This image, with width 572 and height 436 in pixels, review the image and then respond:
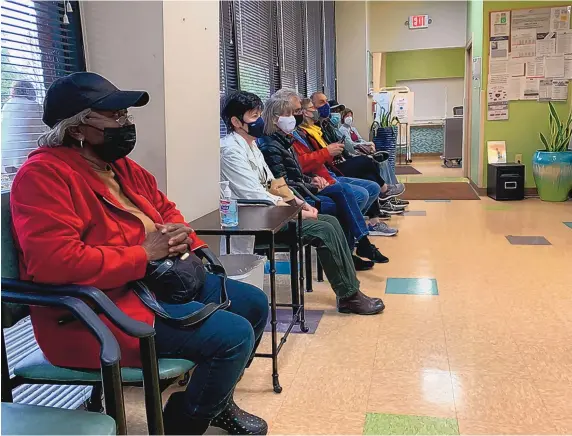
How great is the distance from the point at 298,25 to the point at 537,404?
5281 mm

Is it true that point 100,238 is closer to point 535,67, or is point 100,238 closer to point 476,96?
point 535,67

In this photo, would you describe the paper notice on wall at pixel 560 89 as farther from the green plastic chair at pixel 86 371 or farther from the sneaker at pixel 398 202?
the green plastic chair at pixel 86 371

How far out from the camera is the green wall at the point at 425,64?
1330cm

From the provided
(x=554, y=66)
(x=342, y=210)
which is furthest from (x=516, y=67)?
(x=342, y=210)

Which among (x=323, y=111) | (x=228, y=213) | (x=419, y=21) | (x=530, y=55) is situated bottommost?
(x=228, y=213)

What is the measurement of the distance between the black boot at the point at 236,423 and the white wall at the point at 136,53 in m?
0.99

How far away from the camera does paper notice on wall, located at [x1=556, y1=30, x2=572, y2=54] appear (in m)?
6.97

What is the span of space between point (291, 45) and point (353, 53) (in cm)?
316

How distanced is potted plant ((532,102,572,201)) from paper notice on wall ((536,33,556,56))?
2.11 feet

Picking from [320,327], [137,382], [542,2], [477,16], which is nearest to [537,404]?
[320,327]

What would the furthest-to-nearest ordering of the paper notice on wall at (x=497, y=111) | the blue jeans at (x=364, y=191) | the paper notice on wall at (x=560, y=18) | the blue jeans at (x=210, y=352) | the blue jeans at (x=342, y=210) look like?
1. the paper notice on wall at (x=497, y=111)
2. the paper notice on wall at (x=560, y=18)
3. the blue jeans at (x=364, y=191)
4. the blue jeans at (x=342, y=210)
5. the blue jeans at (x=210, y=352)

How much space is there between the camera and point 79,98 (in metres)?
1.62

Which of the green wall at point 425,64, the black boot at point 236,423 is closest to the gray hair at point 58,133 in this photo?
the black boot at point 236,423

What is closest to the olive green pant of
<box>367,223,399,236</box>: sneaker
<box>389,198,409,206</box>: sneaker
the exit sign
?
<box>367,223,399,236</box>: sneaker
